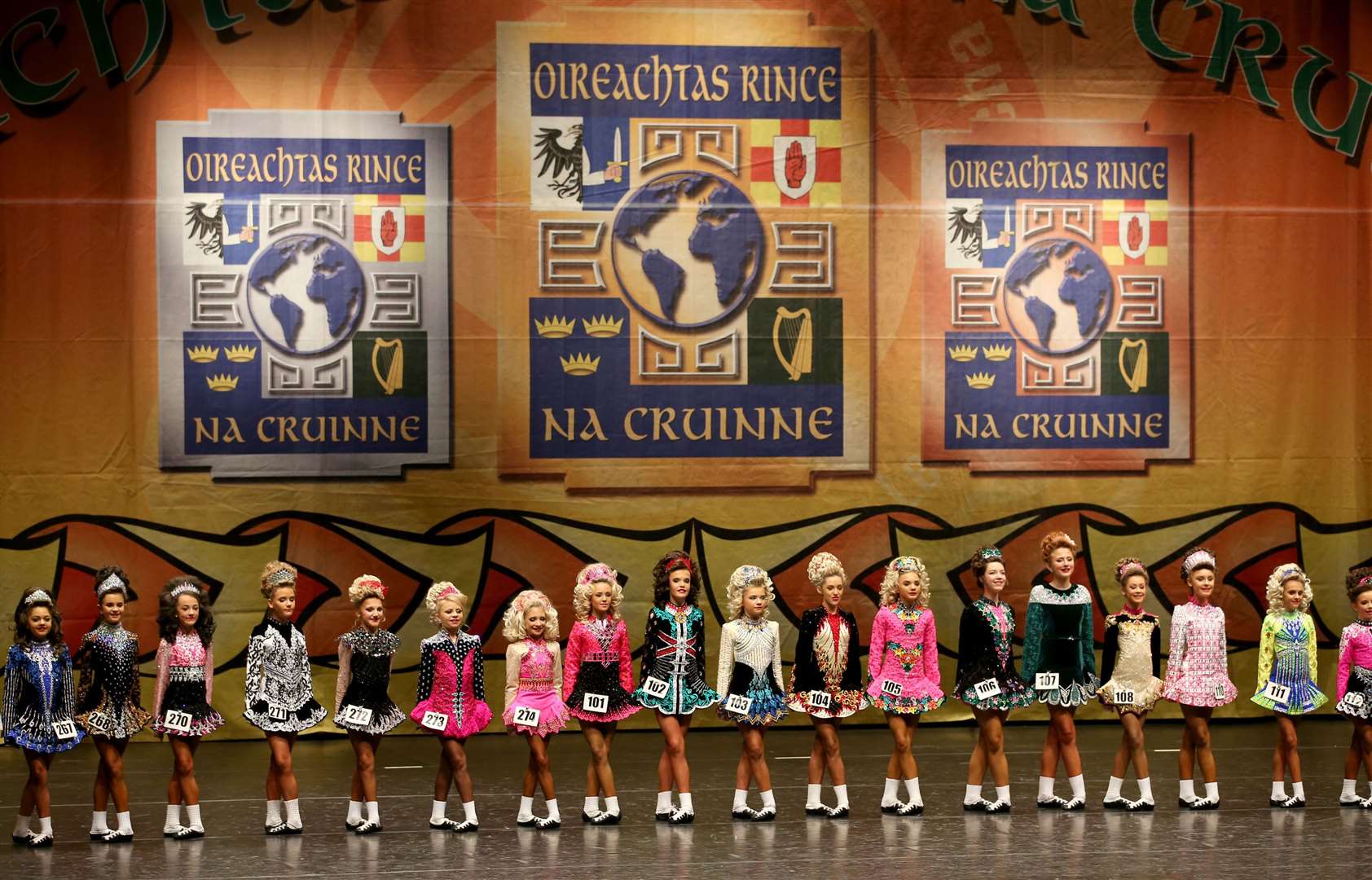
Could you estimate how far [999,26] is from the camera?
10438 millimetres

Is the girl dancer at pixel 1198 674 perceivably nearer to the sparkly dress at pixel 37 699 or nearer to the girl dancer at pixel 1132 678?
the girl dancer at pixel 1132 678

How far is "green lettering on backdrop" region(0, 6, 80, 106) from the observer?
9852 millimetres

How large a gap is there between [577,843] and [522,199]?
4.40 metres

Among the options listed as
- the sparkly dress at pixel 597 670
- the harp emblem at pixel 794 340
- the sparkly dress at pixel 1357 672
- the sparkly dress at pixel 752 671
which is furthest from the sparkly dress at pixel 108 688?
the sparkly dress at pixel 1357 672

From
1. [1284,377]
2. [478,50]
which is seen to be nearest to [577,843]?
[478,50]

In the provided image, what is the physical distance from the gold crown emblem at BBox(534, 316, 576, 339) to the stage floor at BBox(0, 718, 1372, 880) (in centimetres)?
246

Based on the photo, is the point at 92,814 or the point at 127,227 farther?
the point at 127,227

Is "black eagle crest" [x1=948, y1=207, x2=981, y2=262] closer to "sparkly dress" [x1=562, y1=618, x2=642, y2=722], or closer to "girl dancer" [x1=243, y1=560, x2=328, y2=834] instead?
"sparkly dress" [x1=562, y1=618, x2=642, y2=722]

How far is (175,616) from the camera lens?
7.22 meters

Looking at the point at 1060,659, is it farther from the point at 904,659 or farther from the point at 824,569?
the point at 824,569

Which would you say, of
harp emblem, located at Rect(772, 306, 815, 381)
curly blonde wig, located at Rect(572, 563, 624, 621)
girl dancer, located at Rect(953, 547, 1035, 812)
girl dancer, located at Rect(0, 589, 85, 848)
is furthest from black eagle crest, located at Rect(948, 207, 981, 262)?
girl dancer, located at Rect(0, 589, 85, 848)

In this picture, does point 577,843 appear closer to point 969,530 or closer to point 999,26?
point 969,530

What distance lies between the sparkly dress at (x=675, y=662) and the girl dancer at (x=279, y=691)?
1.44 metres

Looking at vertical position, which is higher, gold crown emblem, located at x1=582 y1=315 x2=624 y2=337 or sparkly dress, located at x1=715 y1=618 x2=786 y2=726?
gold crown emblem, located at x1=582 y1=315 x2=624 y2=337
